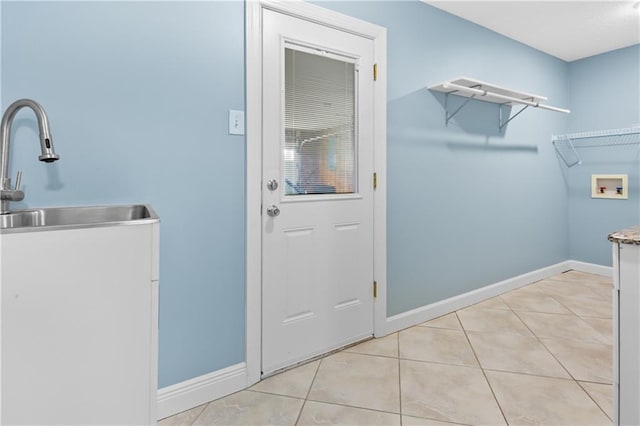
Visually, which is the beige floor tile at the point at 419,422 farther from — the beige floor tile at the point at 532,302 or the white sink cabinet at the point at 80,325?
the beige floor tile at the point at 532,302

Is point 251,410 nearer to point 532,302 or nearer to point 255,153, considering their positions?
point 255,153

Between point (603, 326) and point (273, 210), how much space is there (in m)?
2.55

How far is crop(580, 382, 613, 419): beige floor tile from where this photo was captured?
1590mm

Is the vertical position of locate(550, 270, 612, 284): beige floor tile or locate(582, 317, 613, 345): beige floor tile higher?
locate(550, 270, 612, 284): beige floor tile

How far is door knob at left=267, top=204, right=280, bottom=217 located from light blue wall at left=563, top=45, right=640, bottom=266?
12.3ft

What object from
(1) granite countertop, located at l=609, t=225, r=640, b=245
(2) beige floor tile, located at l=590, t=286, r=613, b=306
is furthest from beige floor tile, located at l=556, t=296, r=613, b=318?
(1) granite countertop, located at l=609, t=225, r=640, b=245

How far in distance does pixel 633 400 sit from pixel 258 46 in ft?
6.97

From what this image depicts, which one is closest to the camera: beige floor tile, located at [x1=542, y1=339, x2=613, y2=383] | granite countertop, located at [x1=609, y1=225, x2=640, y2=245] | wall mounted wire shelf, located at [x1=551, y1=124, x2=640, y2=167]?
granite countertop, located at [x1=609, y1=225, x2=640, y2=245]

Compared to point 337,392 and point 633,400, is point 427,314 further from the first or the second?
point 633,400

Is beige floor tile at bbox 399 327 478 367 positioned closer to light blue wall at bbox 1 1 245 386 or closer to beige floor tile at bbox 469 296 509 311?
beige floor tile at bbox 469 296 509 311

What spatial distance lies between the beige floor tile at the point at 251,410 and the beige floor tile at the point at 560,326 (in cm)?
184

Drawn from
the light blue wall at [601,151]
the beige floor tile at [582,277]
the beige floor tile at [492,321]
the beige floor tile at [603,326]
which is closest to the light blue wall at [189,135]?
the beige floor tile at [492,321]

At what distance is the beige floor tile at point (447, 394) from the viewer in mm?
1560

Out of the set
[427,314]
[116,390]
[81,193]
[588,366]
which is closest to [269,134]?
[81,193]
